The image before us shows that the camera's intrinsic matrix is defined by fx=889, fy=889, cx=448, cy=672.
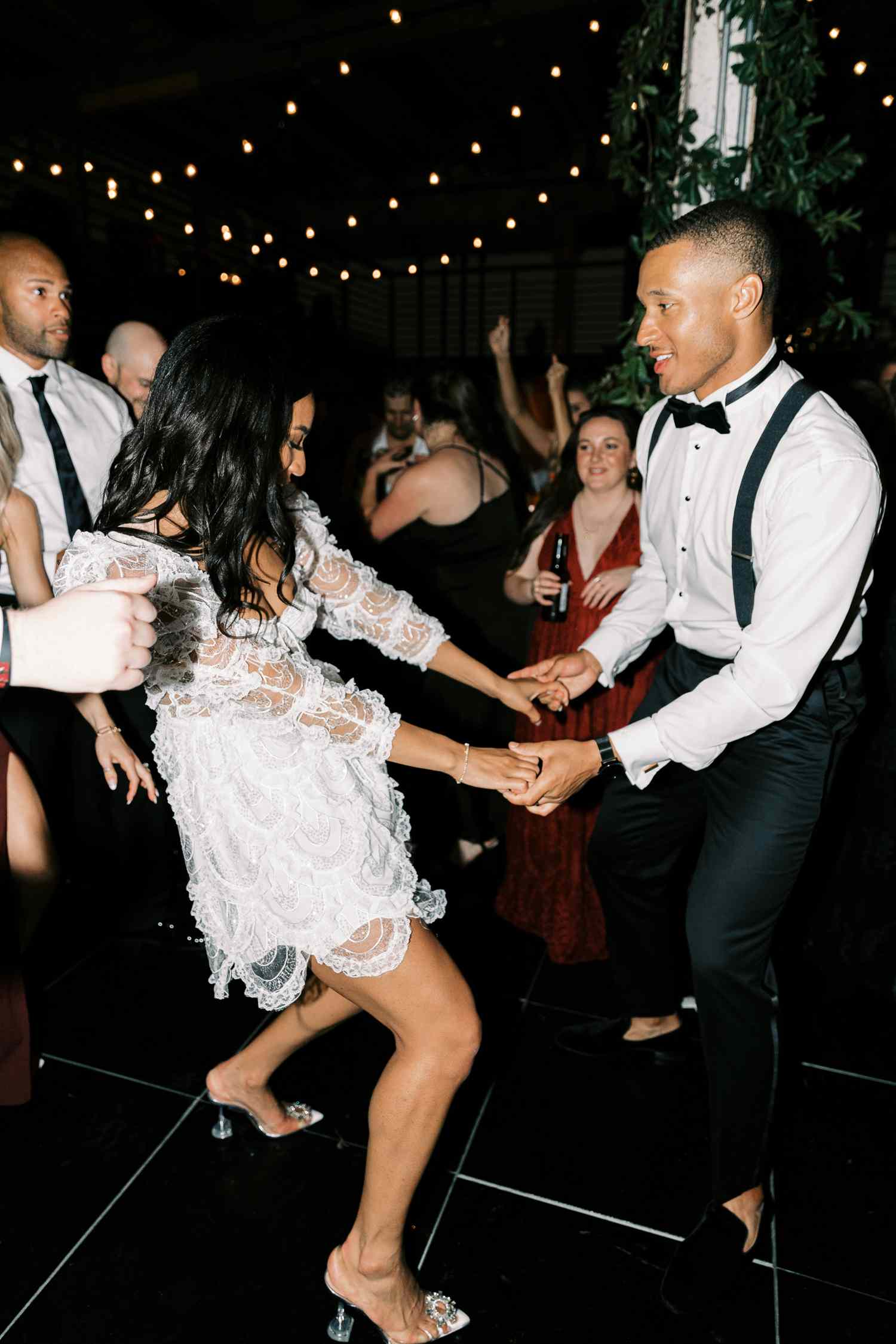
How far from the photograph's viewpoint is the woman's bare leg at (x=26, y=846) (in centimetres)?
208

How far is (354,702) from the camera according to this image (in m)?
1.47

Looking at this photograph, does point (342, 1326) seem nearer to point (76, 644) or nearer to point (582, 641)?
point (76, 644)

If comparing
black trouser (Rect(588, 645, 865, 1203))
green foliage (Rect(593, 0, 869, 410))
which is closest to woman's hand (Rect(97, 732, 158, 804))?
black trouser (Rect(588, 645, 865, 1203))

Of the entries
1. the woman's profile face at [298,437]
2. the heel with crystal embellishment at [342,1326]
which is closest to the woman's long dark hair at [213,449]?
the woman's profile face at [298,437]

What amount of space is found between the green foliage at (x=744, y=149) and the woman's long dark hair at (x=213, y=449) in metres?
1.62

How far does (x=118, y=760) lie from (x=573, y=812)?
4.39 feet

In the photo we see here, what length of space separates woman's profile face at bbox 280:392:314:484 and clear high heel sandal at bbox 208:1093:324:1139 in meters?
1.38

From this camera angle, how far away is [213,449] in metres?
1.38

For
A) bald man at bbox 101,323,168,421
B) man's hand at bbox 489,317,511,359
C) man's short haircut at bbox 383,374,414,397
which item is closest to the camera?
bald man at bbox 101,323,168,421

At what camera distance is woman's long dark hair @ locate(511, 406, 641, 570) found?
2775mm

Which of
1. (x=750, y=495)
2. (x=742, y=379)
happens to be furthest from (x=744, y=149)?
(x=750, y=495)

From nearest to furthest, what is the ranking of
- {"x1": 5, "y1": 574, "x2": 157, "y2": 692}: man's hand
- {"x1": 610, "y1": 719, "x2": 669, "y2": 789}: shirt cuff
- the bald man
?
1. {"x1": 5, "y1": 574, "x2": 157, "y2": 692}: man's hand
2. {"x1": 610, "y1": 719, "x2": 669, "y2": 789}: shirt cuff
3. the bald man

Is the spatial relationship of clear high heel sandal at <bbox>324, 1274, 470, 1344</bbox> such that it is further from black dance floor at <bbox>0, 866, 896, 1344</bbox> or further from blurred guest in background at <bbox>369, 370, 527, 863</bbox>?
blurred guest in background at <bbox>369, 370, 527, 863</bbox>

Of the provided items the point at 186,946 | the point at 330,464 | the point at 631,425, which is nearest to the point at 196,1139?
the point at 186,946
